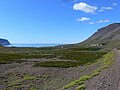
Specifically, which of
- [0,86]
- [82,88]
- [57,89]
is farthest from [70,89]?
[0,86]

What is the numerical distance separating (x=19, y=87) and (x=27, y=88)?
1.13m

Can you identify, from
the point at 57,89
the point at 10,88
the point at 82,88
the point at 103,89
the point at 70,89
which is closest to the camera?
the point at 103,89

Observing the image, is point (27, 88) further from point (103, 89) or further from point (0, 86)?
point (103, 89)

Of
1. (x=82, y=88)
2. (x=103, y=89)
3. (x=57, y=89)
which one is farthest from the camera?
(x=57, y=89)

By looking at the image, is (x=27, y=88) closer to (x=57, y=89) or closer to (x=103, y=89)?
(x=57, y=89)

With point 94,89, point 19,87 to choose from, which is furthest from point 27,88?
point 94,89

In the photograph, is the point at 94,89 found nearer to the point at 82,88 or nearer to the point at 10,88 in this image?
the point at 82,88

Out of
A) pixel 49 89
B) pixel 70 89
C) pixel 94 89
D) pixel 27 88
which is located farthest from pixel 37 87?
pixel 94 89

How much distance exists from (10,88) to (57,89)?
6.58 metres

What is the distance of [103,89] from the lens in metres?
21.0

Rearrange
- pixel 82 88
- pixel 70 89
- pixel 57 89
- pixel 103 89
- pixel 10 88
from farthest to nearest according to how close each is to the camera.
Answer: pixel 10 88 < pixel 57 89 < pixel 70 89 < pixel 82 88 < pixel 103 89

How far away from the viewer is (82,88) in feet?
76.2

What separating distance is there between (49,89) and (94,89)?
8934 mm

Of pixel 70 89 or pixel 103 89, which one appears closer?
pixel 103 89
